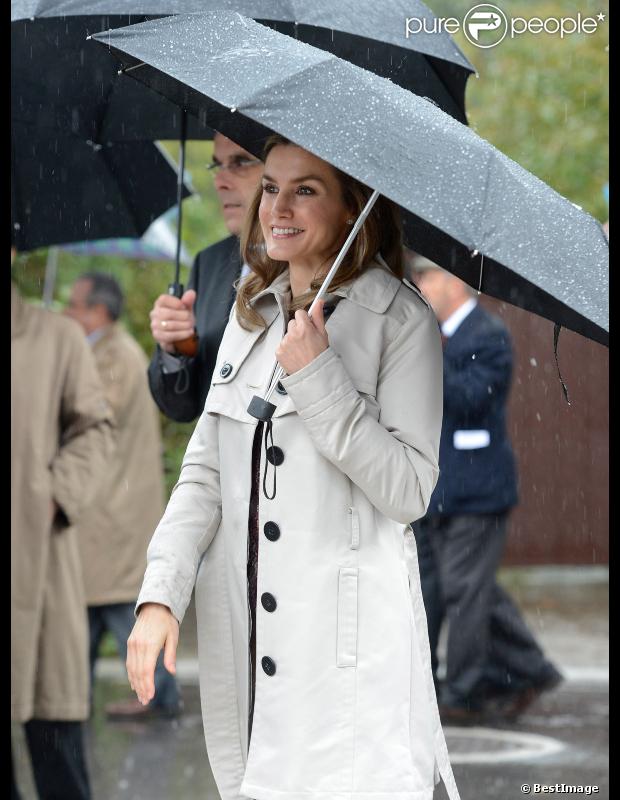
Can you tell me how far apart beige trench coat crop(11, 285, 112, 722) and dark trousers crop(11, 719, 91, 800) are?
0.24ft

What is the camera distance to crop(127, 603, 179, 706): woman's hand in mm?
3410

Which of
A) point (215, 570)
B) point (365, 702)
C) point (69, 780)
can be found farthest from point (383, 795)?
point (69, 780)

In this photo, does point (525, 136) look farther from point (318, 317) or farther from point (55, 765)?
point (318, 317)

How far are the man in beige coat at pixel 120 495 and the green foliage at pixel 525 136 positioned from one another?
2505 millimetres

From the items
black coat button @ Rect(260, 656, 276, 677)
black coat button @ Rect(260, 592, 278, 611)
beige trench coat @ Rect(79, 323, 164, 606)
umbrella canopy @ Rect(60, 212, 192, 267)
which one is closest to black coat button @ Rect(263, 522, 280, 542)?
black coat button @ Rect(260, 592, 278, 611)

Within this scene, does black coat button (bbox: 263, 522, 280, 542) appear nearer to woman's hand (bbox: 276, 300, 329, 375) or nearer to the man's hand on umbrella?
woman's hand (bbox: 276, 300, 329, 375)

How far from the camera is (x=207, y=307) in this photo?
4820 mm

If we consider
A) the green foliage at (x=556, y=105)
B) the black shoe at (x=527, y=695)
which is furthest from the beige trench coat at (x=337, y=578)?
the green foliage at (x=556, y=105)

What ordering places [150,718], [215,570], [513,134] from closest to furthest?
[215,570] < [150,718] < [513,134]

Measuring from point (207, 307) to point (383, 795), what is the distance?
1.86 m

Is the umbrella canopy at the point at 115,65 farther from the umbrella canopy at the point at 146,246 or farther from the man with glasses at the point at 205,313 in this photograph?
the umbrella canopy at the point at 146,246

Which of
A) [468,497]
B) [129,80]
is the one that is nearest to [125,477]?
[468,497]
